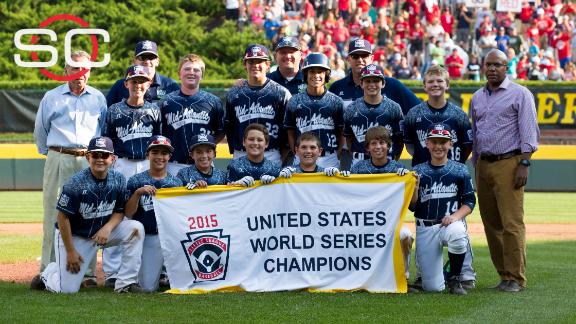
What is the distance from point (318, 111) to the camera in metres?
9.95

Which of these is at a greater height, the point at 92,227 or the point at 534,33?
the point at 534,33

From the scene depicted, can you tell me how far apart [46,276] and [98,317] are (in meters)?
1.71

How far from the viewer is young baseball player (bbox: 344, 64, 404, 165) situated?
32.0 feet

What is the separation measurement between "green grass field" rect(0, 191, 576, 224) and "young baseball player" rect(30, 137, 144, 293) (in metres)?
7.62

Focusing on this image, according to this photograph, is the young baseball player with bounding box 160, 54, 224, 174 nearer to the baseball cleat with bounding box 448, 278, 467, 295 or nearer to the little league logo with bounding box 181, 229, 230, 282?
the little league logo with bounding box 181, 229, 230, 282

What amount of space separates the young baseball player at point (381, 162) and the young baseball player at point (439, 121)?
42 cm

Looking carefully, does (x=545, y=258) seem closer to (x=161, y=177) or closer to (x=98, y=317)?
(x=161, y=177)

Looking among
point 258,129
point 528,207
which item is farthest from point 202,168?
point 528,207

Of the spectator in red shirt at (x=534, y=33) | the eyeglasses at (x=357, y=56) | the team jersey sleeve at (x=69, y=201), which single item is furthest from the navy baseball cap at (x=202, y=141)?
the spectator in red shirt at (x=534, y=33)

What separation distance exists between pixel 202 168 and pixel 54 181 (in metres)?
1.66

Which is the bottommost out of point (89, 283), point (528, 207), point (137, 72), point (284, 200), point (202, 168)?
point (528, 207)

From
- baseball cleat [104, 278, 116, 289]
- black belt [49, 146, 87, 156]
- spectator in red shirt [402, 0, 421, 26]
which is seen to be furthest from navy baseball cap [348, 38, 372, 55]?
spectator in red shirt [402, 0, 421, 26]

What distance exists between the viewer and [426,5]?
28.5m

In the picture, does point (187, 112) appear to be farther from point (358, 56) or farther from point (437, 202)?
point (437, 202)
